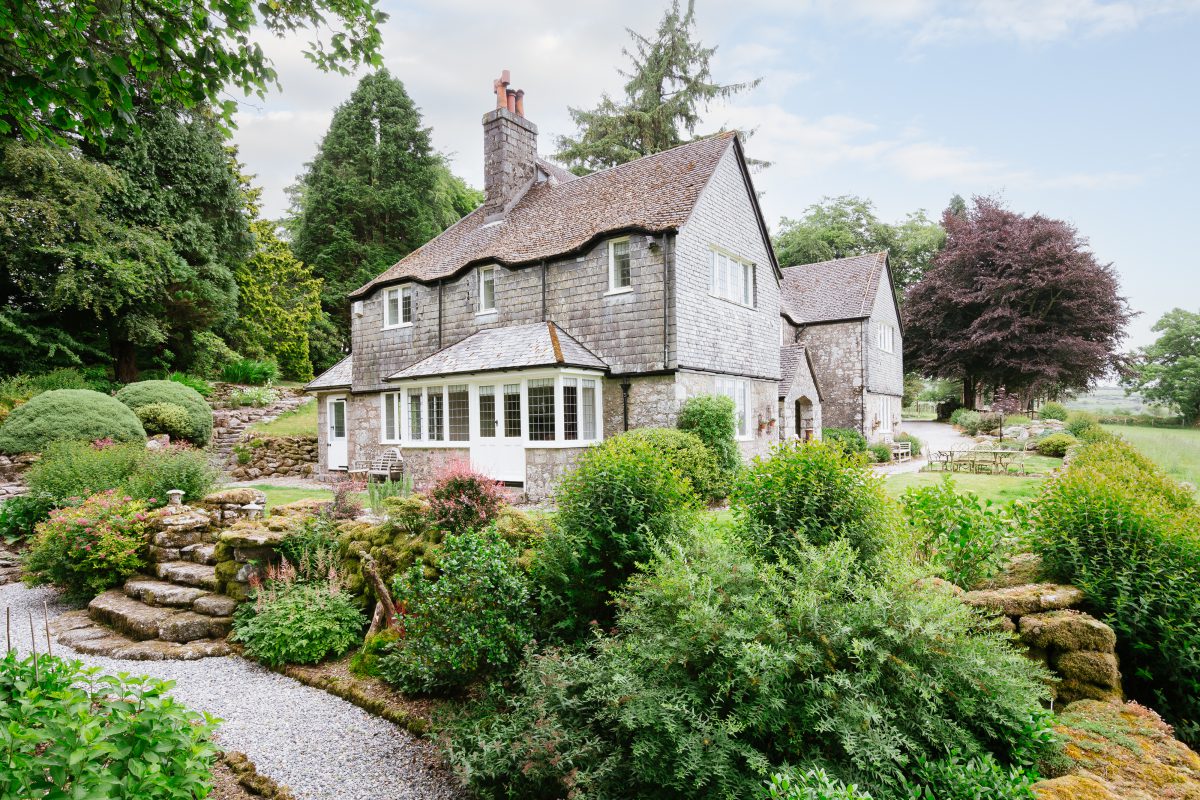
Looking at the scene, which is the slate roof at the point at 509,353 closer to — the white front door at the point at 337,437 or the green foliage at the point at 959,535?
the white front door at the point at 337,437

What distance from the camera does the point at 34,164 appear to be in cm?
1692

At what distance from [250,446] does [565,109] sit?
2493 cm

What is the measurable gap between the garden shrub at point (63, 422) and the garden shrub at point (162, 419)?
2.20 meters

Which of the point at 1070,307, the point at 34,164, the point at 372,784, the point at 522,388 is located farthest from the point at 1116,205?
the point at 34,164

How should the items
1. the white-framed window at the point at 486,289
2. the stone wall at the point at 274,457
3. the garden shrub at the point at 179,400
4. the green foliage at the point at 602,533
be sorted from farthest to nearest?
the stone wall at the point at 274,457
the garden shrub at the point at 179,400
the white-framed window at the point at 486,289
the green foliage at the point at 602,533

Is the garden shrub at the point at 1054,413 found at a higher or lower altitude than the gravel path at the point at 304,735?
higher

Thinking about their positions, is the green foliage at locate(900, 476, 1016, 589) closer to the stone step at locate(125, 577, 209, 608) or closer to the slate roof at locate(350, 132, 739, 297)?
the stone step at locate(125, 577, 209, 608)

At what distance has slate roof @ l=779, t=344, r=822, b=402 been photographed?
19922mm

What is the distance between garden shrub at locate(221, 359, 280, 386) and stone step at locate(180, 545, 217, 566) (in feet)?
64.5

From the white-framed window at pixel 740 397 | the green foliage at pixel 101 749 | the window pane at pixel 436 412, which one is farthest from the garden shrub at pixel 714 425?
the green foliage at pixel 101 749

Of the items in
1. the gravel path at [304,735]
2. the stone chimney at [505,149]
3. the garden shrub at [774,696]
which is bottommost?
the gravel path at [304,735]

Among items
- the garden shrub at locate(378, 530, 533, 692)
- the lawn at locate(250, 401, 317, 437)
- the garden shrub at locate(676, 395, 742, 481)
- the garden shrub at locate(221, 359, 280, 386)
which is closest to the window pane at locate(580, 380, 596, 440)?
the garden shrub at locate(676, 395, 742, 481)

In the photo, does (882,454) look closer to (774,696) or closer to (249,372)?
(774,696)

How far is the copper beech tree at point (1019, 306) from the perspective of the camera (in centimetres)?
3025
